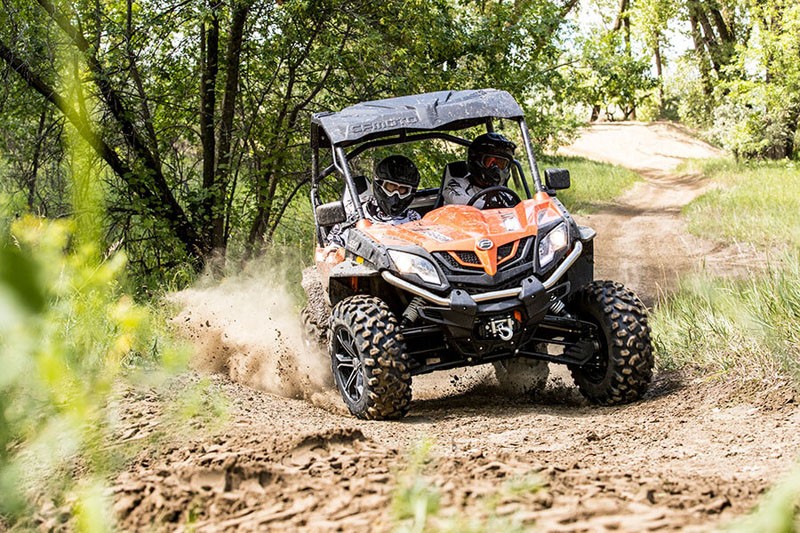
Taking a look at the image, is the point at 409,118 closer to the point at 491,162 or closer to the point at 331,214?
the point at 491,162

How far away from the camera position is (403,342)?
6.26m

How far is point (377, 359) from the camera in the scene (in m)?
6.18

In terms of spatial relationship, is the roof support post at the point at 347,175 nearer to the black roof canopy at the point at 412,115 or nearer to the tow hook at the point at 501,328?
the black roof canopy at the point at 412,115

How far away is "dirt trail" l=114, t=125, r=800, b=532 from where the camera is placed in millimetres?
2682

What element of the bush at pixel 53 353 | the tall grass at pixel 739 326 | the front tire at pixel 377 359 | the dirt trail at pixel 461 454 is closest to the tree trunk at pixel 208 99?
the dirt trail at pixel 461 454

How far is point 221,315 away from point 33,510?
23.7 ft

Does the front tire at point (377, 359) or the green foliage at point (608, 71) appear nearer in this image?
the front tire at point (377, 359)

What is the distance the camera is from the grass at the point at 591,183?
26797mm

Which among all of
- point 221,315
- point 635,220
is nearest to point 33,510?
point 221,315

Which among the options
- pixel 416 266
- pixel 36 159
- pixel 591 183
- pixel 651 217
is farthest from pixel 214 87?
pixel 591 183

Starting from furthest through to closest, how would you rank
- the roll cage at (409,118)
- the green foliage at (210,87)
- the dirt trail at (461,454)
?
the green foliage at (210,87) < the roll cage at (409,118) < the dirt trail at (461,454)

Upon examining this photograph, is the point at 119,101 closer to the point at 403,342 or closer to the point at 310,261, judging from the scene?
the point at 310,261

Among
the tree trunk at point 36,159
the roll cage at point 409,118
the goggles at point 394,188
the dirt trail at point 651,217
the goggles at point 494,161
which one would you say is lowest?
the dirt trail at point 651,217

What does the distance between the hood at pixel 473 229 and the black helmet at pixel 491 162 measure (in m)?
0.68
